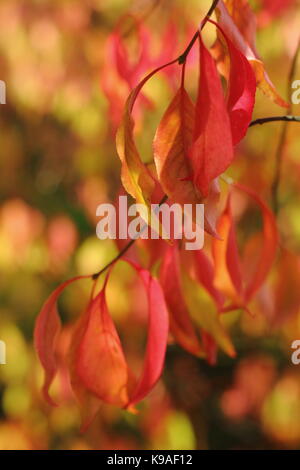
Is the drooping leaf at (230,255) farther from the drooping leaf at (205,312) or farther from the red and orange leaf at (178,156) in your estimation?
the red and orange leaf at (178,156)

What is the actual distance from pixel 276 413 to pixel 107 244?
0.49m

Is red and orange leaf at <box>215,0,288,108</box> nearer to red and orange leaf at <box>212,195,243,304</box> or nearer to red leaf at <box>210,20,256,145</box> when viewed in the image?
red leaf at <box>210,20,256,145</box>

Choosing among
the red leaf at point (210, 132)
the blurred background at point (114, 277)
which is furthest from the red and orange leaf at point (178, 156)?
the blurred background at point (114, 277)

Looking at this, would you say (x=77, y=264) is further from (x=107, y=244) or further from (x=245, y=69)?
(x=245, y=69)

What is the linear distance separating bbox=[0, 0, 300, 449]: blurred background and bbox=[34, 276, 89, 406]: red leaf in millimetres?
757

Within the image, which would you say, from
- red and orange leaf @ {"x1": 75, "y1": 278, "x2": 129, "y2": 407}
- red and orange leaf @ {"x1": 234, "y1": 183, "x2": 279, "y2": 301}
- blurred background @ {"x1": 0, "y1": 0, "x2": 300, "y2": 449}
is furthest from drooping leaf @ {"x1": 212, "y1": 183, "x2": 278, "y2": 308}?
blurred background @ {"x1": 0, "y1": 0, "x2": 300, "y2": 449}

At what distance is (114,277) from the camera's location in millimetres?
1663

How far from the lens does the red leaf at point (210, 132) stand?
17.8 inches

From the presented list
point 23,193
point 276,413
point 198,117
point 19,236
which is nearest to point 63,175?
point 23,193

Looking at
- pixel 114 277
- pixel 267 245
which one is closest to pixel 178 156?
pixel 267 245

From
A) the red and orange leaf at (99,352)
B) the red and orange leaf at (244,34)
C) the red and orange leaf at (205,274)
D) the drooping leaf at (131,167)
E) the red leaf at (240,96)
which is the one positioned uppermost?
the red and orange leaf at (244,34)

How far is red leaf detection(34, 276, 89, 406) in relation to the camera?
0.60 metres

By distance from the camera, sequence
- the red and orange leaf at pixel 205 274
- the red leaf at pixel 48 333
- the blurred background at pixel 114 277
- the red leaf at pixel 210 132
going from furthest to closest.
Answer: the blurred background at pixel 114 277 < the red and orange leaf at pixel 205 274 < the red leaf at pixel 48 333 < the red leaf at pixel 210 132

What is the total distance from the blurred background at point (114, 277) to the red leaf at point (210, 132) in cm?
88
